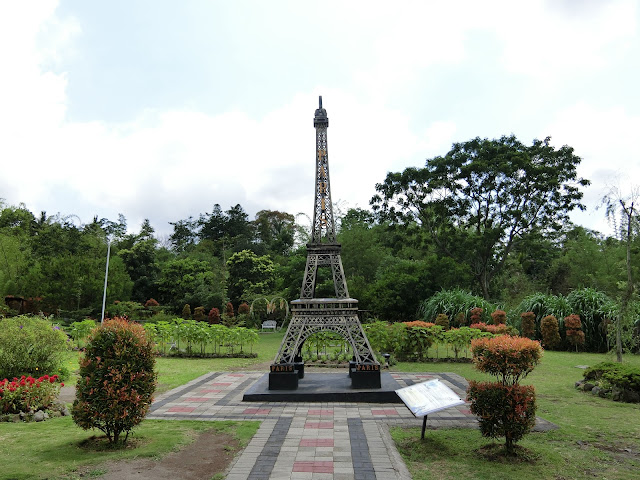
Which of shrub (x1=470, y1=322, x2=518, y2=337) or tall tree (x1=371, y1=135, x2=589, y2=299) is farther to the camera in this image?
tall tree (x1=371, y1=135, x2=589, y2=299)

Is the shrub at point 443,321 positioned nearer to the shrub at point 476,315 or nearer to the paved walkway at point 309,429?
the shrub at point 476,315

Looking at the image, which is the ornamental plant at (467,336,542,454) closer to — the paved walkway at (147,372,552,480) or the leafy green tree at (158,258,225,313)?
the paved walkway at (147,372,552,480)

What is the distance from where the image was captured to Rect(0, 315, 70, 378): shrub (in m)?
8.66

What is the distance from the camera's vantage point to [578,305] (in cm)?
1692

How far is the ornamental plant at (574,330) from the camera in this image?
15.8 metres

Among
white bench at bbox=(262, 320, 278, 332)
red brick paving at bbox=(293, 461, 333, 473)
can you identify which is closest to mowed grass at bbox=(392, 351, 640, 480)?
red brick paving at bbox=(293, 461, 333, 473)

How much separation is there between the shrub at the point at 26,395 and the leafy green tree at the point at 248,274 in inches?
949

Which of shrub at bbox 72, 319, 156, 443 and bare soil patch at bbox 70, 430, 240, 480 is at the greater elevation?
shrub at bbox 72, 319, 156, 443

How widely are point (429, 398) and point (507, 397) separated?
101 cm

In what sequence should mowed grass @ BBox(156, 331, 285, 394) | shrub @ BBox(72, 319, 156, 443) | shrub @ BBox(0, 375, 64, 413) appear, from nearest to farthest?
shrub @ BBox(72, 319, 156, 443) → shrub @ BBox(0, 375, 64, 413) → mowed grass @ BBox(156, 331, 285, 394)

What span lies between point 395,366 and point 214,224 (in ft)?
120

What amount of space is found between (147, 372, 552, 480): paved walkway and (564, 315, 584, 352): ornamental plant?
26.9 feet

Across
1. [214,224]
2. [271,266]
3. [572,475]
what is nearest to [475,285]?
[271,266]

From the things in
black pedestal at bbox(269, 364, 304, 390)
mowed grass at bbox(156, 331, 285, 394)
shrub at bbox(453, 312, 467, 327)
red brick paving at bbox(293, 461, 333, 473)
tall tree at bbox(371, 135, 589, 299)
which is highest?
tall tree at bbox(371, 135, 589, 299)
